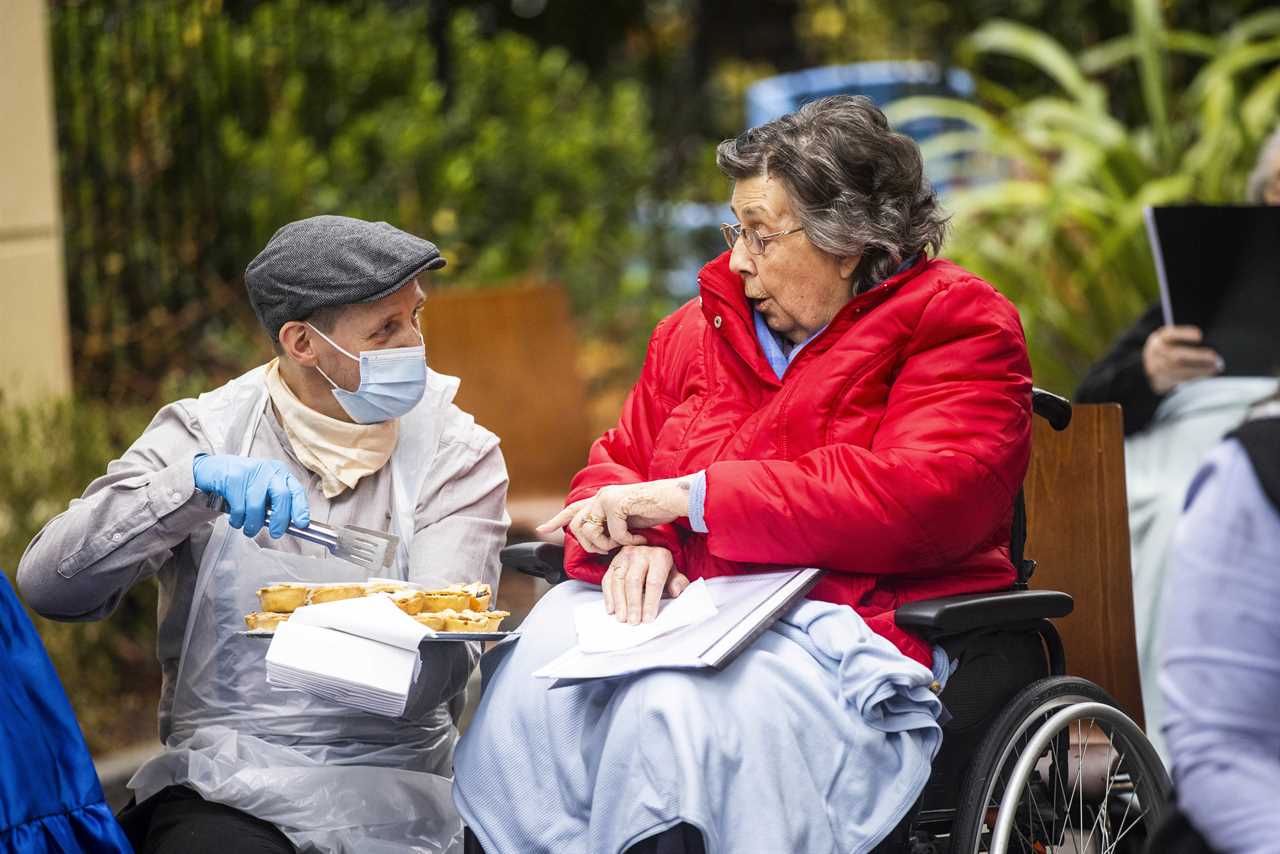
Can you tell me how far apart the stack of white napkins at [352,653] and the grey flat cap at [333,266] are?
0.56 meters

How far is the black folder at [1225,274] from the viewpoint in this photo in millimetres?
3846

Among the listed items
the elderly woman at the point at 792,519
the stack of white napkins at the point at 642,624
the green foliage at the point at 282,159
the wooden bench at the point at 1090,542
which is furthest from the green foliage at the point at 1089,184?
the stack of white napkins at the point at 642,624

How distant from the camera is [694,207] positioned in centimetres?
1004

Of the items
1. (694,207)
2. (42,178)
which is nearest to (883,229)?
(42,178)

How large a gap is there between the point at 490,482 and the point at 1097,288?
3940mm

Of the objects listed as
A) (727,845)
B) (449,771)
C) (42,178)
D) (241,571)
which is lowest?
(449,771)

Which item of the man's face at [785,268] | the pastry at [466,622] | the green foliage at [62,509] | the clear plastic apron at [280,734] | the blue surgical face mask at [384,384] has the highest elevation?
the man's face at [785,268]

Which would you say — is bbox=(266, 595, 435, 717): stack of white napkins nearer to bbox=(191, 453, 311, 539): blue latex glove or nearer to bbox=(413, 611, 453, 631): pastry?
bbox=(413, 611, 453, 631): pastry

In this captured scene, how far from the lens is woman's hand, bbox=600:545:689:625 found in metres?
2.70

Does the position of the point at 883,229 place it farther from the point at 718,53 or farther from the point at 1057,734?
the point at 718,53

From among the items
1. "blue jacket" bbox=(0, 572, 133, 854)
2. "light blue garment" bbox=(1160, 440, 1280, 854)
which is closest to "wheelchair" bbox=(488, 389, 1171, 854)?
"light blue garment" bbox=(1160, 440, 1280, 854)

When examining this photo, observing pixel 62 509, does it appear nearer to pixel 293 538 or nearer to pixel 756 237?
pixel 293 538

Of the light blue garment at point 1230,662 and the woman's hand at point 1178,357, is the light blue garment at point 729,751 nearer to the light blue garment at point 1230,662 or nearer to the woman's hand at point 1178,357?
the light blue garment at point 1230,662

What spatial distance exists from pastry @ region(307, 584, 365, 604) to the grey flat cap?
1.63 ft
